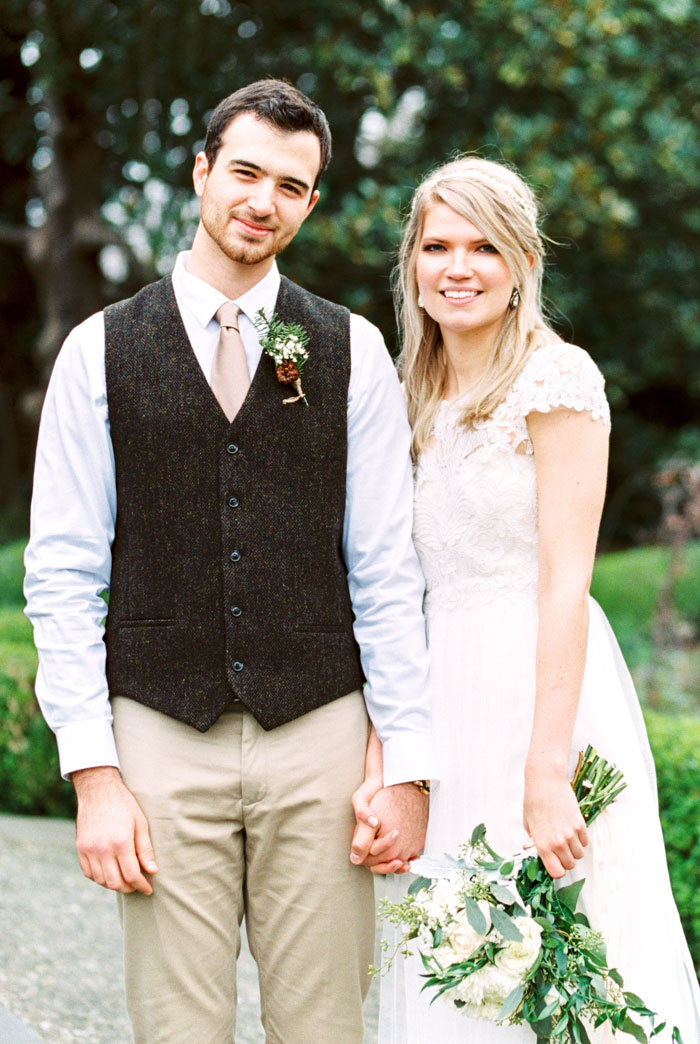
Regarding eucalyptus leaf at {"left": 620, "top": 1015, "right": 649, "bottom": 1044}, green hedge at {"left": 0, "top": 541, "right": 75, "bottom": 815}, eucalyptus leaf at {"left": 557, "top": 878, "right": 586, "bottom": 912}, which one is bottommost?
green hedge at {"left": 0, "top": 541, "right": 75, "bottom": 815}

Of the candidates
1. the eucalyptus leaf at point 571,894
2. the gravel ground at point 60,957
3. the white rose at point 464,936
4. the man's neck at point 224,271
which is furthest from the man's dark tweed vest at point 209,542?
the gravel ground at point 60,957

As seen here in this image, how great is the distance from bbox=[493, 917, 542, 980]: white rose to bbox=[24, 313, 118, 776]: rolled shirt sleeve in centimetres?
80

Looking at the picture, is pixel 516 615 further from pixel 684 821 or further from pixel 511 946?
pixel 684 821

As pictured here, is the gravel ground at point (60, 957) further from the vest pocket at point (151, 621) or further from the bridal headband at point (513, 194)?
the bridal headband at point (513, 194)

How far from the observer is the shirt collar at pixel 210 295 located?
2.22m

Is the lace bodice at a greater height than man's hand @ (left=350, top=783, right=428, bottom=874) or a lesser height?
greater

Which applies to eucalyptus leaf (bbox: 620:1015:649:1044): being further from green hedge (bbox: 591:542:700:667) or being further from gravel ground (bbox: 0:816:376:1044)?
green hedge (bbox: 591:542:700:667)

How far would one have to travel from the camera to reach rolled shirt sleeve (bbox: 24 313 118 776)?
6.87ft

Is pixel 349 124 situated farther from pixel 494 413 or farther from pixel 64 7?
pixel 494 413

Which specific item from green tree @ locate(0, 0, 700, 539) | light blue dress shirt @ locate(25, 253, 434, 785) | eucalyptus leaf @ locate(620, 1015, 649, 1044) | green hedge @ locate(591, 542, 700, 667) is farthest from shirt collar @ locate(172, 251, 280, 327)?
green hedge @ locate(591, 542, 700, 667)

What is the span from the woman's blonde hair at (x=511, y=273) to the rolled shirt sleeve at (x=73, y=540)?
2.28ft

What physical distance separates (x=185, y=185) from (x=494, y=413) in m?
6.86

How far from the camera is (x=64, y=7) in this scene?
7121 millimetres

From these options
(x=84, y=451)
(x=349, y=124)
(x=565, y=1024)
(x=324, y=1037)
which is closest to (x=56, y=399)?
(x=84, y=451)
